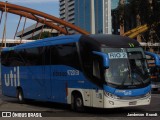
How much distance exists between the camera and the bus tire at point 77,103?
1708 cm

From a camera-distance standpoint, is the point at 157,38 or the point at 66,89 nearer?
the point at 66,89

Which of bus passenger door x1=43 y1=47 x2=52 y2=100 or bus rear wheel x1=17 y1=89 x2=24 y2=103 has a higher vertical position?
bus passenger door x1=43 y1=47 x2=52 y2=100

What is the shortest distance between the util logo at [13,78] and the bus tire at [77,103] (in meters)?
6.37

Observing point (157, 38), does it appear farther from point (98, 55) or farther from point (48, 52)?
point (98, 55)

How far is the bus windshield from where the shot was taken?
1569 cm

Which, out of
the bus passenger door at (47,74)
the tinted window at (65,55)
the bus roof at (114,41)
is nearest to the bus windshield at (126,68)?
the bus roof at (114,41)

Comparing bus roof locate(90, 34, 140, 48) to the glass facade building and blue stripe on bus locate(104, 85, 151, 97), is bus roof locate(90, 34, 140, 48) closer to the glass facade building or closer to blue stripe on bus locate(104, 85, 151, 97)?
blue stripe on bus locate(104, 85, 151, 97)

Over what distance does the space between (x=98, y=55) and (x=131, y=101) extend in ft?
6.80

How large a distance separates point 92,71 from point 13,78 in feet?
28.3

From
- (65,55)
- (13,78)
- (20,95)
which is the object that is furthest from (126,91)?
(13,78)

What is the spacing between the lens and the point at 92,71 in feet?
53.4

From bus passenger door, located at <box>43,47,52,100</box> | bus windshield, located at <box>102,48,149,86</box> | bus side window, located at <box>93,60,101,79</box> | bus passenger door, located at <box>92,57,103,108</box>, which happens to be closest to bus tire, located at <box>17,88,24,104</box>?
bus passenger door, located at <box>43,47,52,100</box>

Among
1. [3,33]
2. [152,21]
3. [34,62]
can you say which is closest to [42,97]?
[34,62]

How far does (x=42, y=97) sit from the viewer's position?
805 inches
